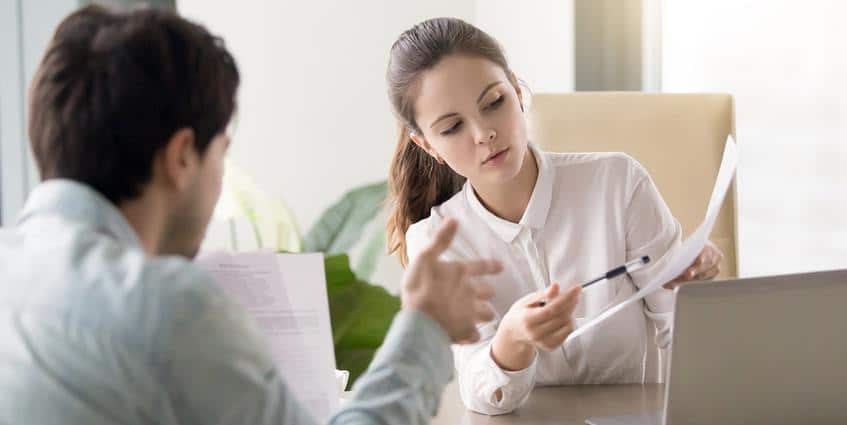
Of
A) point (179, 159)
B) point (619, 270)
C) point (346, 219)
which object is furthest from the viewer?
point (346, 219)

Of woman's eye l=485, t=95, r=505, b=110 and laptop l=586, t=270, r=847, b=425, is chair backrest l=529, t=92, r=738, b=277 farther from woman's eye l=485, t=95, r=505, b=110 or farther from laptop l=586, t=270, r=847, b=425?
laptop l=586, t=270, r=847, b=425

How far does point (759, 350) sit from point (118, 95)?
0.68m

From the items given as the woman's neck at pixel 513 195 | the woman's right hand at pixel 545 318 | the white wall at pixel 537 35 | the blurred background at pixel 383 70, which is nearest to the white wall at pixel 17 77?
the blurred background at pixel 383 70

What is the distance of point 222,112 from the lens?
841 mm

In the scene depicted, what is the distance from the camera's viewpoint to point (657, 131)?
1.89 meters

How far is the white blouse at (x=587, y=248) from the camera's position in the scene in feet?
5.19

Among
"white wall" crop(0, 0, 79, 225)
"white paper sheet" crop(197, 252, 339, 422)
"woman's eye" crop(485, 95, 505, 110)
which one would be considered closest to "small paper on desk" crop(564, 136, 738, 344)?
"white paper sheet" crop(197, 252, 339, 422)

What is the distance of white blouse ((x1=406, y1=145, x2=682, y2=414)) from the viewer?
5.19 ft

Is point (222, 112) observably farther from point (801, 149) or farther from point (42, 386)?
point (801, 149)

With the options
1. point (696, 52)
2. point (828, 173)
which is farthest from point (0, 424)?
point (696, 52)

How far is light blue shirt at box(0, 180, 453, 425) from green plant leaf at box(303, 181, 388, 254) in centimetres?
231

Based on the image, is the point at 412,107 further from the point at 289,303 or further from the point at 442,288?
the point at 442,288

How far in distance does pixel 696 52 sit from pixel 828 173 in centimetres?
73

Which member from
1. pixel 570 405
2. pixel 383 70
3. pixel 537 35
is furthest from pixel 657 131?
pixel 383 70
